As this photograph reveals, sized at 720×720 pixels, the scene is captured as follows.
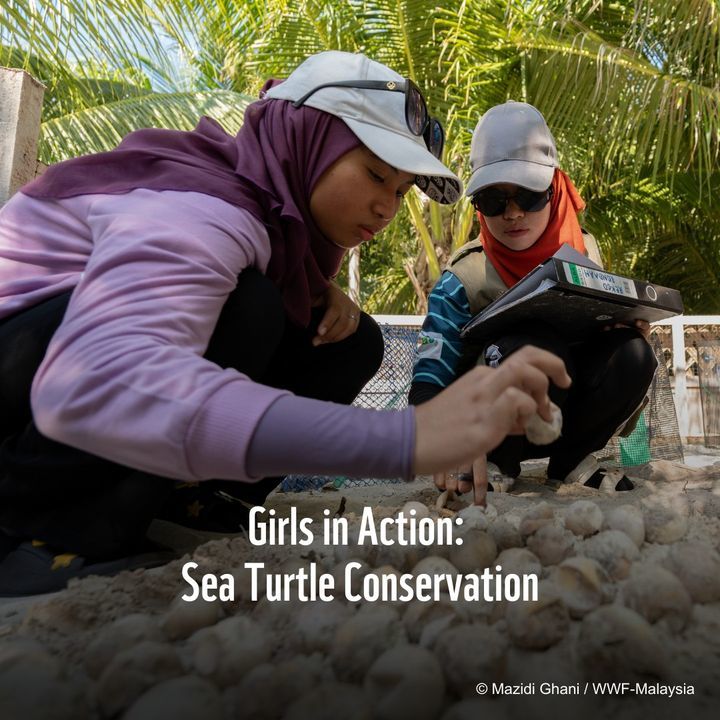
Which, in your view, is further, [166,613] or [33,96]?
[33,96]

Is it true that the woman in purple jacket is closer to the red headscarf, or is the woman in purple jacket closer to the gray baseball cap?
the gray baseball cap

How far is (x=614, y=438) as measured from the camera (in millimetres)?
2807

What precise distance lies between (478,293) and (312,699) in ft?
4.96

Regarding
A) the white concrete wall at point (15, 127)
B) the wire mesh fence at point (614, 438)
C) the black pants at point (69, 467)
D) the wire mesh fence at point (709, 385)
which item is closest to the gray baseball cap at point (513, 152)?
the black pants at point (69, 467)

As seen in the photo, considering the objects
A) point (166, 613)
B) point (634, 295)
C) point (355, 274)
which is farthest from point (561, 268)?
point (355, 274)

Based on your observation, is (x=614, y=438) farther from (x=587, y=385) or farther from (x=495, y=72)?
(x=495, y=72)

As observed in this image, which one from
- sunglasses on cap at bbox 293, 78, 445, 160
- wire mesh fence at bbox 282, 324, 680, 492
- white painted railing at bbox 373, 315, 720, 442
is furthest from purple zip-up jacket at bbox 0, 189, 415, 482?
white painted railing at bbox 373, 315, 720, 442

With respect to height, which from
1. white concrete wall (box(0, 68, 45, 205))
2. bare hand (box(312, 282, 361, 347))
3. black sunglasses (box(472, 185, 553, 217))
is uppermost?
white concrete wall (box(0, 68, 45, 205))

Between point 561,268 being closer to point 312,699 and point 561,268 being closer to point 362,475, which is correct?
point 362,475

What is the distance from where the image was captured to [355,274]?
9.16 metres

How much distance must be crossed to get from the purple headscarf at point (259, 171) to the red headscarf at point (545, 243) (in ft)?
2.27

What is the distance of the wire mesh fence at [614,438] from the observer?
2.65 meters

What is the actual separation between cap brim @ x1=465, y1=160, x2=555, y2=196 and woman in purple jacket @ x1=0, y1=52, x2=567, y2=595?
294 millimetres

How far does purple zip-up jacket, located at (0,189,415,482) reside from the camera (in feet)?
2.38
